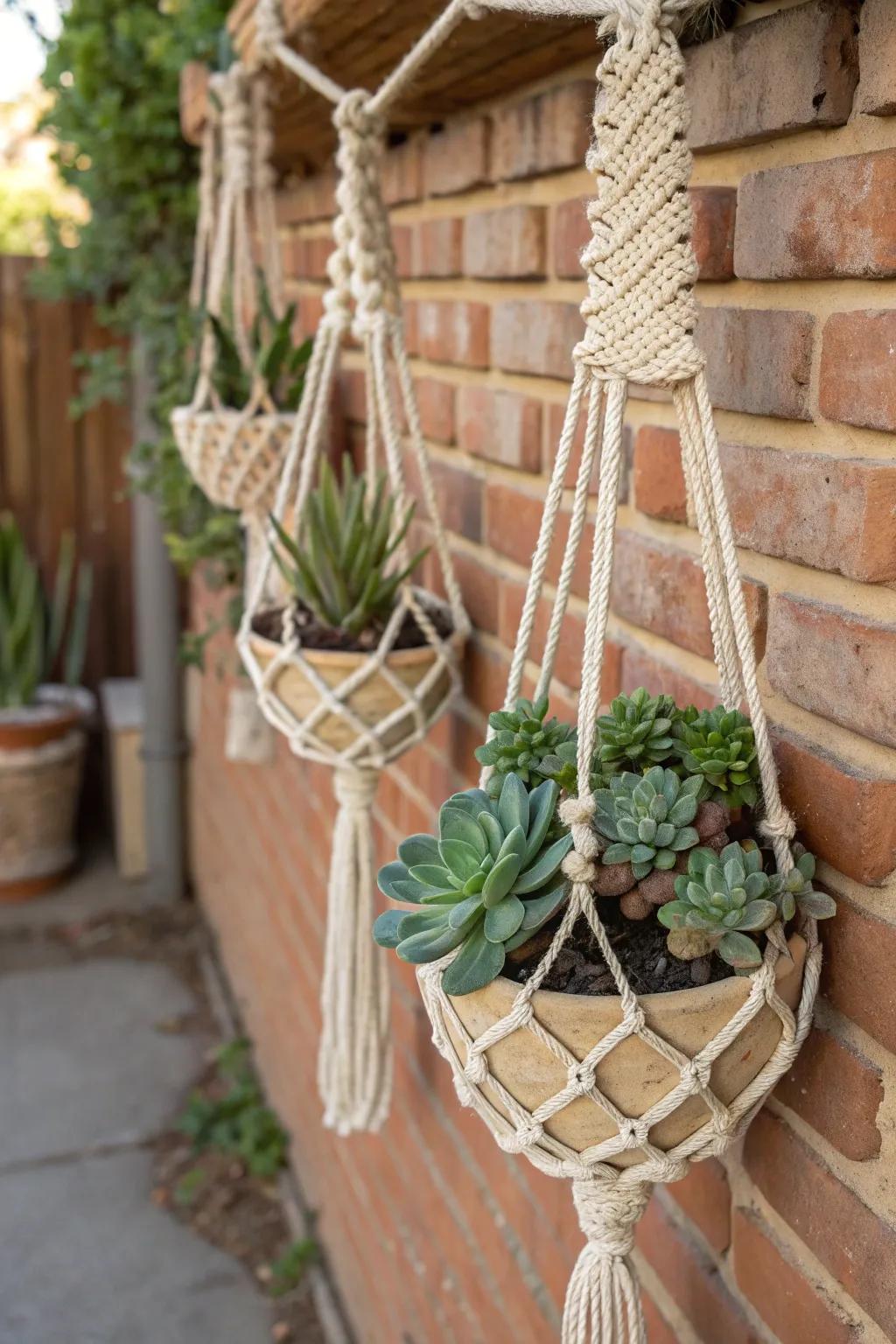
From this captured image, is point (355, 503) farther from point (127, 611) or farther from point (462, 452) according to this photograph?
point (127, 611)

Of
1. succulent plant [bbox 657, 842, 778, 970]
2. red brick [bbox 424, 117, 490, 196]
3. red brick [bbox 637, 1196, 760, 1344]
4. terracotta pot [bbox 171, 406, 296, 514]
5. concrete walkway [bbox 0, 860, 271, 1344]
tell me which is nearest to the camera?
succulent plant [bbox 657, 842, 778, 970]

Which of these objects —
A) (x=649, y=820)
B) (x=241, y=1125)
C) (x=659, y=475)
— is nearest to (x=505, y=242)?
(x=659, y=475)

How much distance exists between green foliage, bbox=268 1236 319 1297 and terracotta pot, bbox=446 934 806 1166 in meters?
1.78

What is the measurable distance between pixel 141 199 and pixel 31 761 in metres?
1.73

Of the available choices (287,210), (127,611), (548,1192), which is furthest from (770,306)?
(127,611)

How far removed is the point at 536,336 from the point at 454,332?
9.3 inches

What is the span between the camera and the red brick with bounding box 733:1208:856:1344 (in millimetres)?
837

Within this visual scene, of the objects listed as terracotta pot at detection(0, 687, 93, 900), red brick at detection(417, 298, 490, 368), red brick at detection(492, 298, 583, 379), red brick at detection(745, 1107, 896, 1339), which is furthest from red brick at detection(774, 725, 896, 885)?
terracotta pot at detection(0, 687, 93, 900)

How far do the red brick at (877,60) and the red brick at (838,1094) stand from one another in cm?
56

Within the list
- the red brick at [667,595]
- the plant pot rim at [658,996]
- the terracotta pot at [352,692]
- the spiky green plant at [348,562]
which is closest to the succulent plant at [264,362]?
the spiky green plant at [348,562]

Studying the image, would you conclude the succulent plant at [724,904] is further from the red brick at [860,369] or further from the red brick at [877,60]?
the red brick at [877,60]

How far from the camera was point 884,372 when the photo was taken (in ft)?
2.37

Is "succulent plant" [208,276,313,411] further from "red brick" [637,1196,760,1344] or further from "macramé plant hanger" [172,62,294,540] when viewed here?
"red brick" [637,1196,760,1344]

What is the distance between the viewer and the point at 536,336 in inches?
47.4
